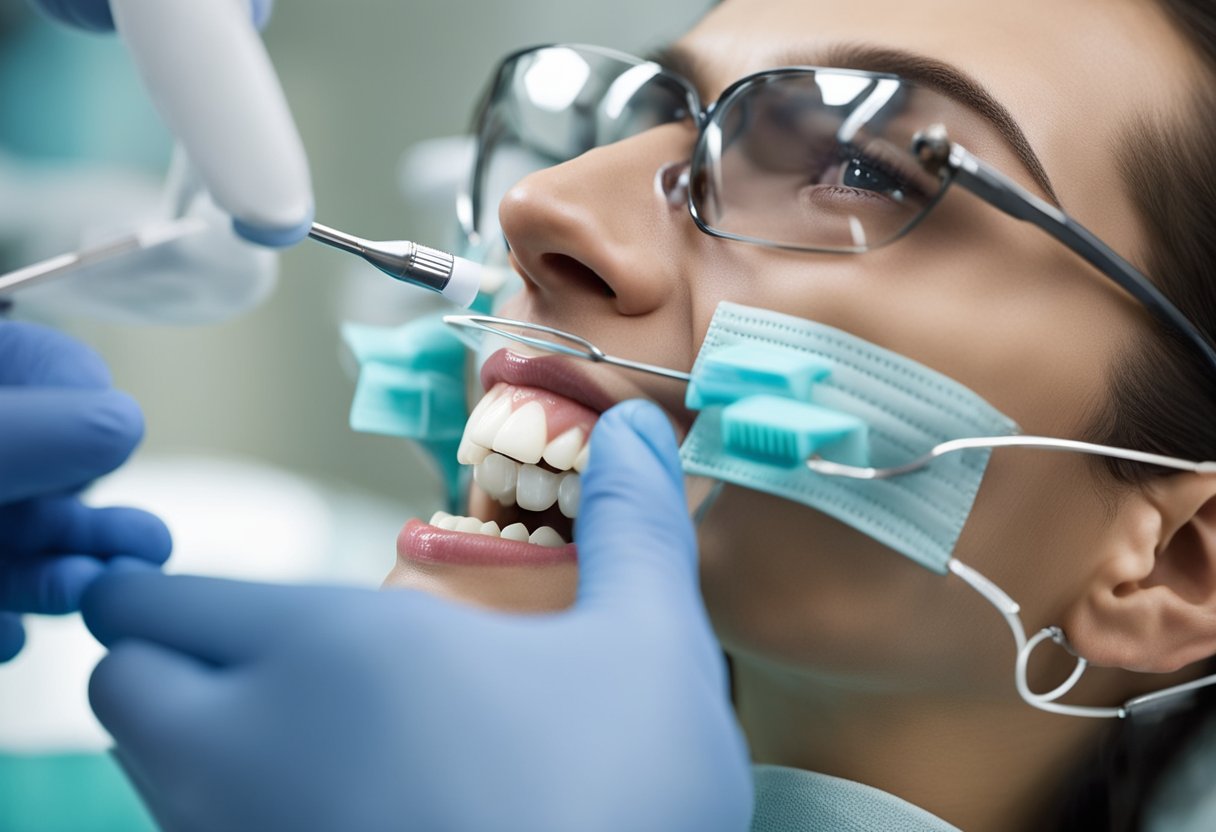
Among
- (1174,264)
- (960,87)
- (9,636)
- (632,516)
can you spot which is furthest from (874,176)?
(9,636)

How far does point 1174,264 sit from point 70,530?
1136 millimetres

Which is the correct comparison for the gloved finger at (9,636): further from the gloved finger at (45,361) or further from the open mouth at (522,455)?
the open mouth at (522,455)

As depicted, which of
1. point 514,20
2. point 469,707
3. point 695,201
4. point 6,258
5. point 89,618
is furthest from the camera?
point 514,20

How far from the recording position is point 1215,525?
118cm

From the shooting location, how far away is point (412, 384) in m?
1.43

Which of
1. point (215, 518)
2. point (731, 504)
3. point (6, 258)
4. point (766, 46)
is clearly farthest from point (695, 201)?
point (6, 258)

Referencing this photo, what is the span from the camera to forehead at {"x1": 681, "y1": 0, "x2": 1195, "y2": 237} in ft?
3.69

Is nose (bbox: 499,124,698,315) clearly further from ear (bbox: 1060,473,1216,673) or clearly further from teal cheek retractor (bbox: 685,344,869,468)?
ear (bbox: 1060,473,1216,673)

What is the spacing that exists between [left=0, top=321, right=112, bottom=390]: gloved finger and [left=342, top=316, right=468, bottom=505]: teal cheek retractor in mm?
379

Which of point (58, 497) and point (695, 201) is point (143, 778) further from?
point (695, 201)

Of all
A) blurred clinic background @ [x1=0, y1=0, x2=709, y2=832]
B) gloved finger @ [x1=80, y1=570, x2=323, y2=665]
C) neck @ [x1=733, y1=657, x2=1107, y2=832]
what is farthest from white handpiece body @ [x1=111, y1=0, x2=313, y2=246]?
blurred clinic background @ [x1=0, y1=0, x2=709, y2=832]

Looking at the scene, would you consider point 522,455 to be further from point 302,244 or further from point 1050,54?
point 302,244

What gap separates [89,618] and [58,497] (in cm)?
20

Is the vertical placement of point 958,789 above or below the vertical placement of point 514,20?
below
